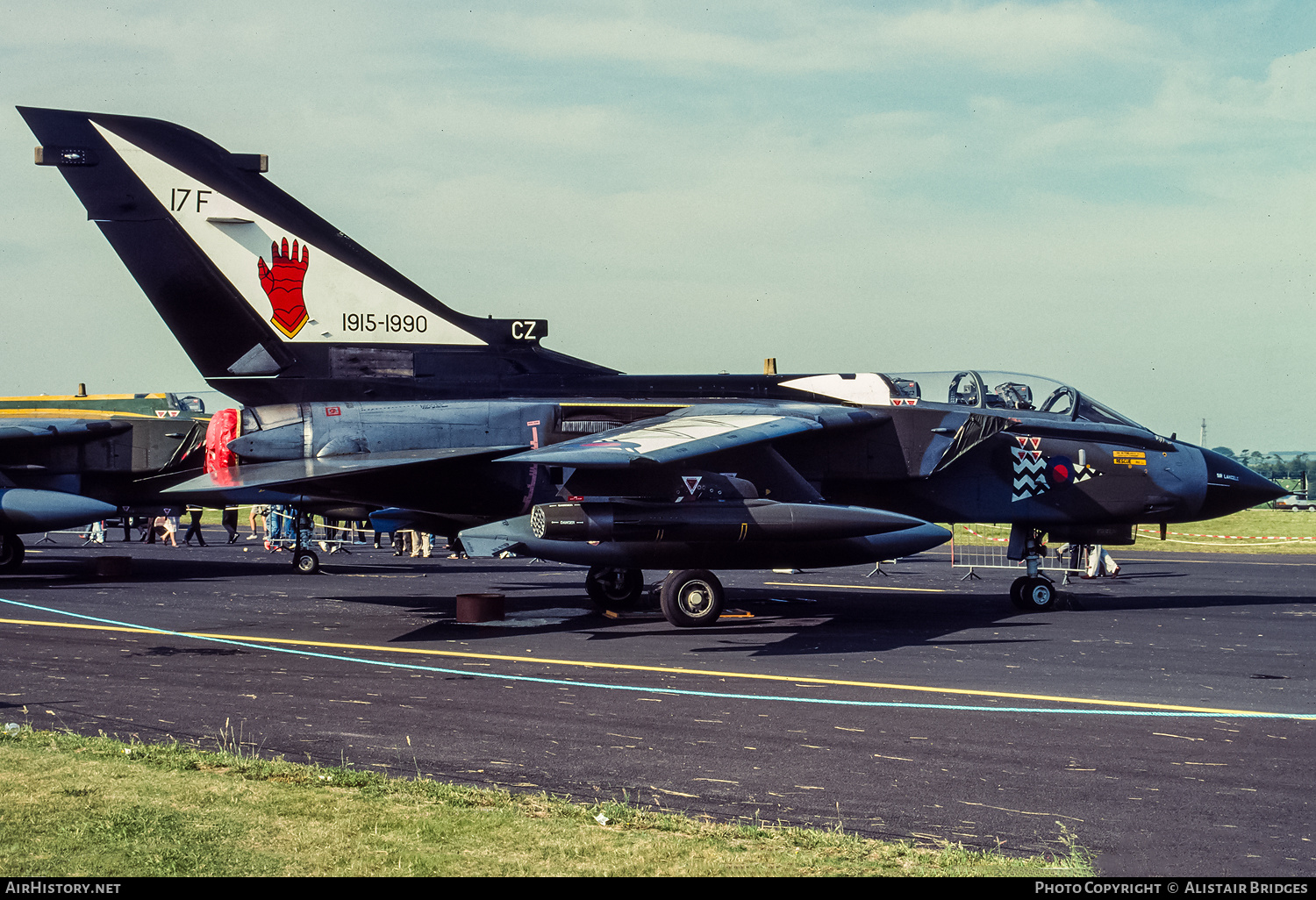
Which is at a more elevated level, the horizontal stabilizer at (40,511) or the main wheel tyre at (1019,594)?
the horizontal stabilizer at (40,511)

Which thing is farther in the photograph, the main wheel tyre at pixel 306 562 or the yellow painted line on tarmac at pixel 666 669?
the main wheel tyre at pixel 306 562

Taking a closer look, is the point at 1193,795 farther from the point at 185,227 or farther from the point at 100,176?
the point at 100,176

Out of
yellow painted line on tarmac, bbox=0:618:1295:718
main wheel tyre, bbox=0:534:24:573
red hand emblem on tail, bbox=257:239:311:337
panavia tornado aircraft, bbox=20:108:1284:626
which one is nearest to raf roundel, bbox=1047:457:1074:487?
panavia tornado aircraft, bbox=20:108:1284:626

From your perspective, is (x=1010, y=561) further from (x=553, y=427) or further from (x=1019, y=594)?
(x=553, y=427)

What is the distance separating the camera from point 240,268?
1653cm

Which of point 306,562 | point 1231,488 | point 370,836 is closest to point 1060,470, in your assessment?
point 1231,488

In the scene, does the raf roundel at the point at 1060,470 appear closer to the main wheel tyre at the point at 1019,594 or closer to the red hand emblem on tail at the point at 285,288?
the main wheel tyre at the point at 1019,594

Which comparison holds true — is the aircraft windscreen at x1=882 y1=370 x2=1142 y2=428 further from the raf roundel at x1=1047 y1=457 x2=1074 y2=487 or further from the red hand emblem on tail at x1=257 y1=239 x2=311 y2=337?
the red hand emblem on tail at x1=257 y1=239 x2=311 y2=337

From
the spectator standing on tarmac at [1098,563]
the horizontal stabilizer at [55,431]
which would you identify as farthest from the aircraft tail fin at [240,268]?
the spectator standing on tarmac at [1098,563]

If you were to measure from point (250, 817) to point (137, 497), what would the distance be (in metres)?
22.0

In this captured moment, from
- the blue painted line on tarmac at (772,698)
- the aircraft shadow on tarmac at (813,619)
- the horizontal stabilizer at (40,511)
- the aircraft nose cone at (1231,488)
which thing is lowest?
the aircraft shadow on tarmac at (813,619)

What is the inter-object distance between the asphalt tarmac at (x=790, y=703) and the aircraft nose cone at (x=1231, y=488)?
1.76 m

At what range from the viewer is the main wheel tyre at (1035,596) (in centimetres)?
1791
